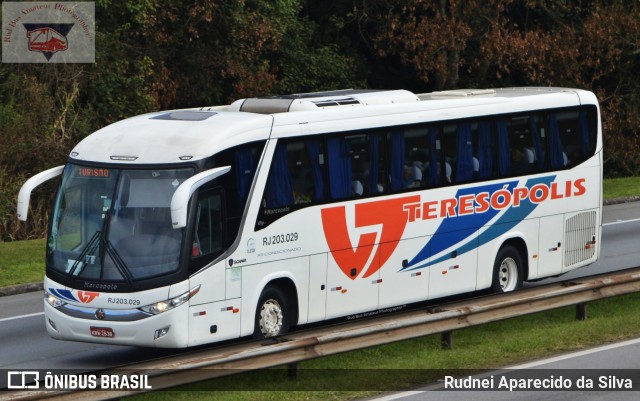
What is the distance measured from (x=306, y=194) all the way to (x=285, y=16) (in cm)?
2157

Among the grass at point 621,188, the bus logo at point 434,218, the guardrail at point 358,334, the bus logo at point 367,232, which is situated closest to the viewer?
the guardrail at point 358,334

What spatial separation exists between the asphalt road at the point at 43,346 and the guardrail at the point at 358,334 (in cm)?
258

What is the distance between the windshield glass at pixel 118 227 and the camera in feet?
50.7

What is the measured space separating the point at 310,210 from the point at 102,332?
3290mm

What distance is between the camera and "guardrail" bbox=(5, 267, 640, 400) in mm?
13008

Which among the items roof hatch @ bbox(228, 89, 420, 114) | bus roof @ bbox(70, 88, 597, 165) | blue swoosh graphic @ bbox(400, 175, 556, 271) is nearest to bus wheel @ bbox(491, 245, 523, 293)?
blue swoosh graphic @ bbox(400, 175, 556, 271)

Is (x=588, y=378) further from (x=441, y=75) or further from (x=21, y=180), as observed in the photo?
(x=441, y=75)

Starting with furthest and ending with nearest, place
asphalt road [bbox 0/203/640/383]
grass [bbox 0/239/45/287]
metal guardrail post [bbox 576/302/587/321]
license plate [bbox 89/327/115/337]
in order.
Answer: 1. grass [bbox 0/239/45/287]
2. metal guardrail post [bbox 576/302/587/321]
3. asphalt road [bbox 0/203/640/383]
4. license plate [bbox 89/327/115/337]

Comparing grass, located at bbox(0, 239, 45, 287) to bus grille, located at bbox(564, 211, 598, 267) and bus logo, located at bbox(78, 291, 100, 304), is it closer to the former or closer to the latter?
bus logo, located at bbox(78, 291, 100, 304)

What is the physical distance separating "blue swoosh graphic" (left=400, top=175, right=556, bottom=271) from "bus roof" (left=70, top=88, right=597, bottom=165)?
119 centimetres

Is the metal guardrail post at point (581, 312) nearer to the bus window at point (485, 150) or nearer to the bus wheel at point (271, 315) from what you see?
the bus window at point (485, 150)

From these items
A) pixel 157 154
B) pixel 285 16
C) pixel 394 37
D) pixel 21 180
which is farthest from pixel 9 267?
pixel 394 37

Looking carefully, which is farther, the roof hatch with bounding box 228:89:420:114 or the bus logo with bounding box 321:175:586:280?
the roof hatch with bounding box 228:89:420:114

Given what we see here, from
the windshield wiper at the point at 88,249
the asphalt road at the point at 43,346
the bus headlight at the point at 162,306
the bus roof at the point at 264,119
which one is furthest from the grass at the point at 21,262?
the bus headlight at the point at 162,306
